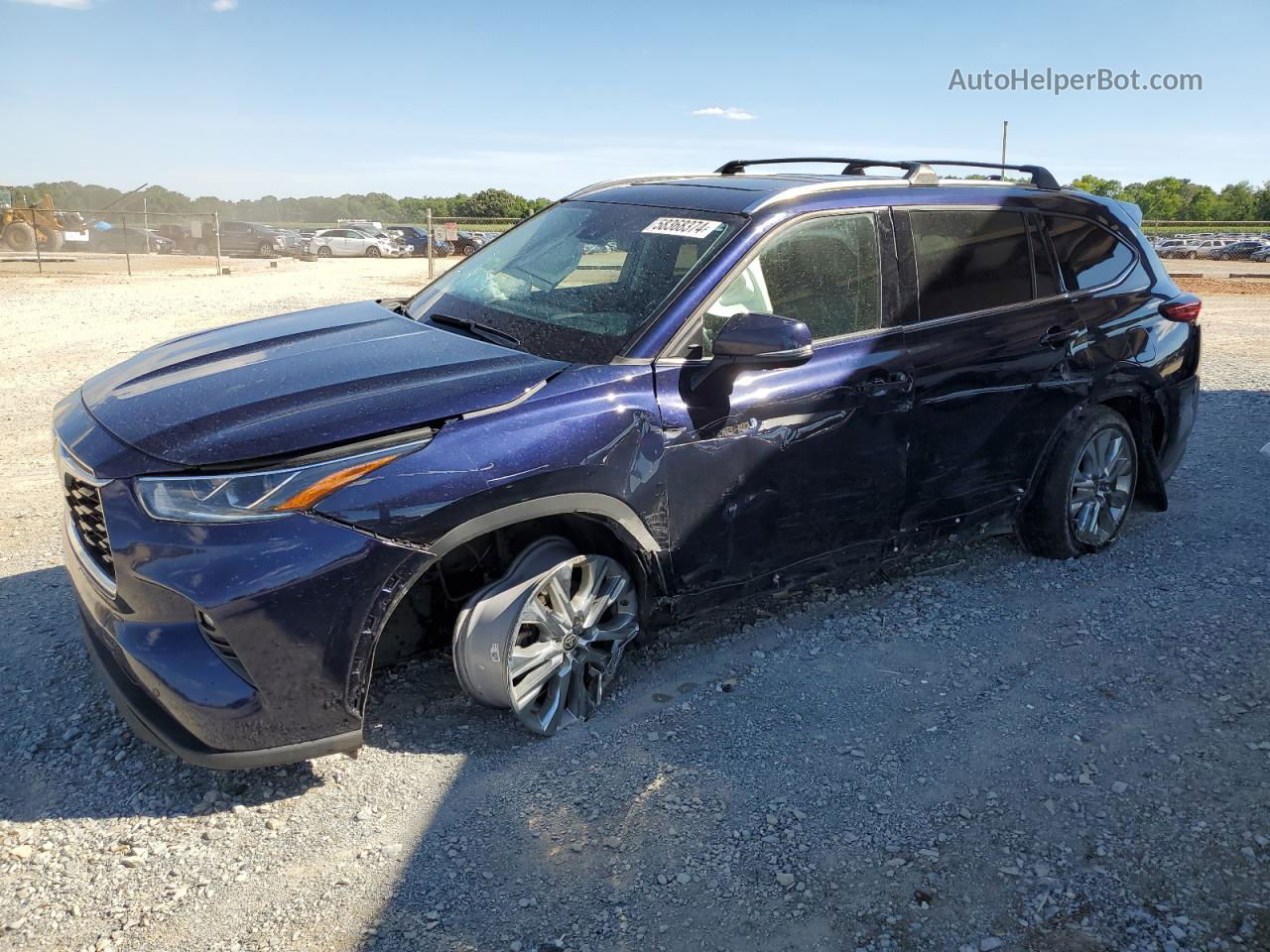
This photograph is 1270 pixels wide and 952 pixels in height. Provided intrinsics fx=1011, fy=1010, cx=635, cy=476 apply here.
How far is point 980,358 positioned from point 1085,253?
105 cm

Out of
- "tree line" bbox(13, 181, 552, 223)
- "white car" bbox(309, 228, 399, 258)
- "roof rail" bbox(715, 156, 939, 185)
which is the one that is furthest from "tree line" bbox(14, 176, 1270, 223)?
"roof rail" bbox(715, 156, 939, 185)

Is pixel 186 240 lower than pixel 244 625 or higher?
higher

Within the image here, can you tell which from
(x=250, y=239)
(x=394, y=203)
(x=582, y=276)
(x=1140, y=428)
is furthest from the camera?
(x=394, y=203)

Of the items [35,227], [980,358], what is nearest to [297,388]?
[980,358]

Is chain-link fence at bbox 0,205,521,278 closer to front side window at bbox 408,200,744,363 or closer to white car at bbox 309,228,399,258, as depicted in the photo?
white car at bbox 309,228,399,258

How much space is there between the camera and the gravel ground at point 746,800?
2.62 metres

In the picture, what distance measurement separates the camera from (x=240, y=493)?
2781mm

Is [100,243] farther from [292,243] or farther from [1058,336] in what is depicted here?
[1058,336]

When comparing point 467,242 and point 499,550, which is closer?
point 499,550

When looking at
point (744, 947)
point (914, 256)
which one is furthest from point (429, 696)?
point (914, 256)

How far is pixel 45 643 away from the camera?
4.01 metres

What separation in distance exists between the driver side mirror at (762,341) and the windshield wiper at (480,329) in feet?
2.45

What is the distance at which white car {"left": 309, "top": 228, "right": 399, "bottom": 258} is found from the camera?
38906 mm

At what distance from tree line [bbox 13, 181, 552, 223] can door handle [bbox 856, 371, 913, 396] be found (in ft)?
175
